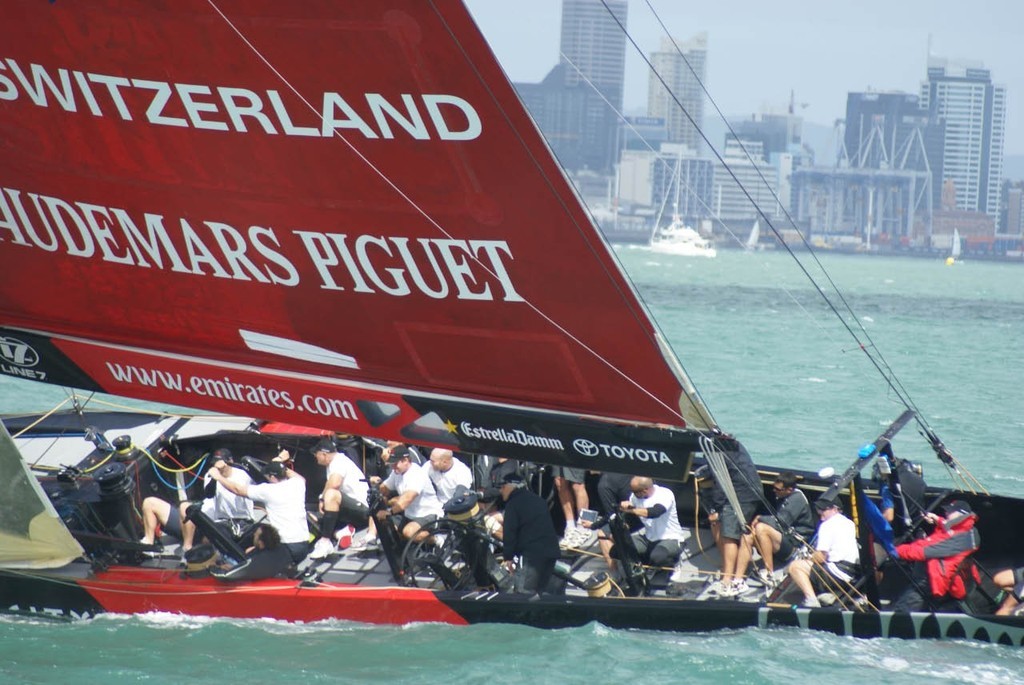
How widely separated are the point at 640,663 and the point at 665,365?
7.49ft

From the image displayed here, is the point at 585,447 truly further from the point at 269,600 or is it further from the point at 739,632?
the point at 269,600

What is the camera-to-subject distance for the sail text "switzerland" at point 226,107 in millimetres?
8156

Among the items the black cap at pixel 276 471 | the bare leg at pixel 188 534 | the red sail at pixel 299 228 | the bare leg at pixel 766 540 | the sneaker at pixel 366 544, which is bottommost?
the sneaker at pixel 366 544

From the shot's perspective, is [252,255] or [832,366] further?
[832,366]

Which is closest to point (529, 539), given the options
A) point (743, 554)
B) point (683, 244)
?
point (743, 554)

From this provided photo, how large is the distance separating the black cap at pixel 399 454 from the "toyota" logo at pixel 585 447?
7.90 feet

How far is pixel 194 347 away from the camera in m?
8.89

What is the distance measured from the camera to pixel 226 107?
840cm

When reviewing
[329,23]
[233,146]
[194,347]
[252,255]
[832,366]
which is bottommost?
[832,366]

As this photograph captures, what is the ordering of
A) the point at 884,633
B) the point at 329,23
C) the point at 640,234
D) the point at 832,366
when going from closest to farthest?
the point at 329,23 → the point at 884,633 → the point at 832,366 → the point at 640,234

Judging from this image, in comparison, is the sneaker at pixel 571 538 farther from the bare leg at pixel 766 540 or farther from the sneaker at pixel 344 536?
the sneaker at pixel 344 536

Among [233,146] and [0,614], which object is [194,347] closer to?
[233,146]

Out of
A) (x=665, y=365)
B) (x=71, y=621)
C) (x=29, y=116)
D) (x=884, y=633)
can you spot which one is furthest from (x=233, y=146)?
(x=884, y=633)

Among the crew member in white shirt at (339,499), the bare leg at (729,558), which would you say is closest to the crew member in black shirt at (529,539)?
the bare leg at (729,558)
